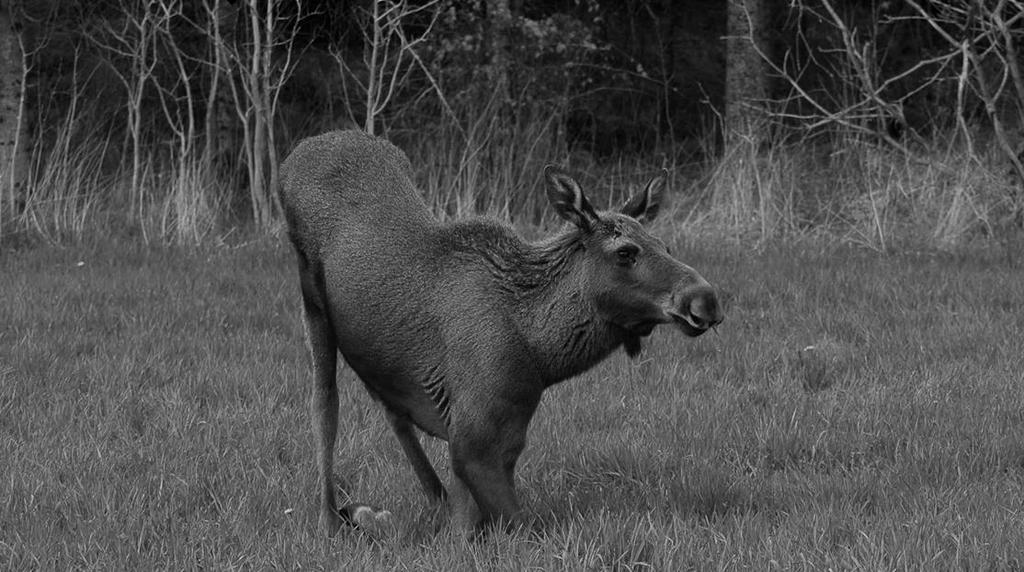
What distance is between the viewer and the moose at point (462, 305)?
4.12 metres

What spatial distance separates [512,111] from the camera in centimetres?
1489

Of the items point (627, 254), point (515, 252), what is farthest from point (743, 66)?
point (627, 254)

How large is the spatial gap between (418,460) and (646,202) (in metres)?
1.28

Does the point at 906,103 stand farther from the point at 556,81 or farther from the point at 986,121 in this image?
the point at 556,81

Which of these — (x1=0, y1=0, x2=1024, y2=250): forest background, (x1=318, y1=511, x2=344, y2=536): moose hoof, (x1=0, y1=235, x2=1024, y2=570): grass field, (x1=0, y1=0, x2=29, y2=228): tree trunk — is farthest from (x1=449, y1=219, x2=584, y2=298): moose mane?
(x1=0, y1=0, x2=29, y2=228): tree trunk

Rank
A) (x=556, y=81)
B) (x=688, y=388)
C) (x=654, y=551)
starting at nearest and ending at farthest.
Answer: (x=654, y=551), (x=688, y=388), (x=556, y=81)

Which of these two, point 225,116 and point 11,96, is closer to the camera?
point 11,96

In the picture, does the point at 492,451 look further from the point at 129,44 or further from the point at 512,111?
the point at 129,44

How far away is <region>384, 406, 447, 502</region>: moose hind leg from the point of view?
4.67 meters

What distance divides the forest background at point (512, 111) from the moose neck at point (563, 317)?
6.95 metres

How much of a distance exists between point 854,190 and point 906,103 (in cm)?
640

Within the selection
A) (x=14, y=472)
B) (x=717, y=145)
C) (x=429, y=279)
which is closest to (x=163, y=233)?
(x=14, y=472)

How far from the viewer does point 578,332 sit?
13.8ft

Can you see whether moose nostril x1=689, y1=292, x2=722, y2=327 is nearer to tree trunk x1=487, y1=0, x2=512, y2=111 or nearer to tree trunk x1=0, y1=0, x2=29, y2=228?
tree trunk x1=0, y1=0, x2=29, y2=228
